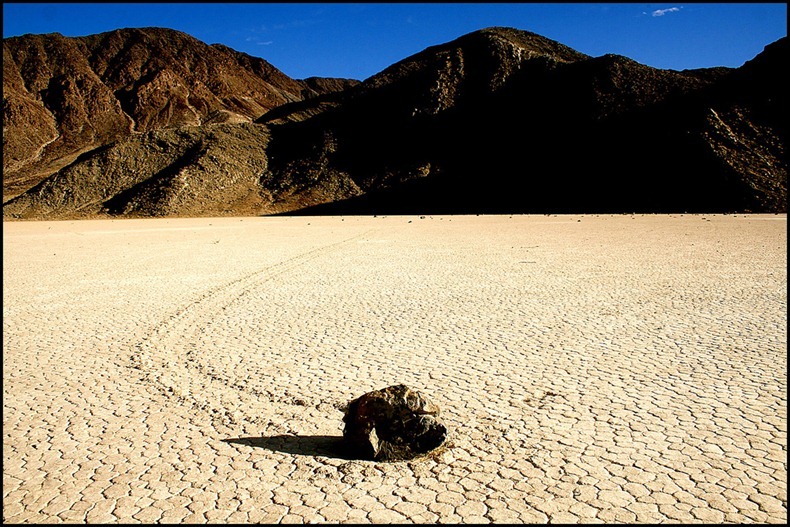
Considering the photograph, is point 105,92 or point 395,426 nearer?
point 395,426

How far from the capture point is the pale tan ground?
3.85 m

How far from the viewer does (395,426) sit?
14.3 feet

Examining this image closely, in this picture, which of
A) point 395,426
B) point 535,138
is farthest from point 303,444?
point 535,138

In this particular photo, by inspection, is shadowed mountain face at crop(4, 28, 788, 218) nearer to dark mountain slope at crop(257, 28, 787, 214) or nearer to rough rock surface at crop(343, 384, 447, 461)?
dark mountain slope at crop(257, 28, 787, 214)

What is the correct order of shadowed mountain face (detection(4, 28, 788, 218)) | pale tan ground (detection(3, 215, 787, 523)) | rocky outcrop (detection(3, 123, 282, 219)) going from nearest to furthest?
pale tan ground (detection(3, 215, 787, 523)), shadowed mountain face (detection(4, 28, 788, 218)), rocky outcrop (detection(3, 123, 282, 219))

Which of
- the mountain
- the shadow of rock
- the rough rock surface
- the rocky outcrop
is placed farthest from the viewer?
the mountain

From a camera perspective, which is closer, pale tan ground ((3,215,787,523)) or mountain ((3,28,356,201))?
pale tan ground ((3,215,787,523))

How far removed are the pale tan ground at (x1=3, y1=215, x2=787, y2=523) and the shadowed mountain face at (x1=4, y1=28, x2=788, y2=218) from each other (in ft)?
144

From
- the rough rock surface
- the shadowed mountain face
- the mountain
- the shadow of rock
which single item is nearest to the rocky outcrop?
the shadowed mountain face

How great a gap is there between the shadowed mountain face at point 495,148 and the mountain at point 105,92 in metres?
27.5

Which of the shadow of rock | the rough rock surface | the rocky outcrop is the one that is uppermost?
the rocky outcrop

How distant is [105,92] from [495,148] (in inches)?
3154

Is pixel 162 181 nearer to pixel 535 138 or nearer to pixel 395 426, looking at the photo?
pixel 535 138

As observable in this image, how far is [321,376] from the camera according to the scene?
6449mm
